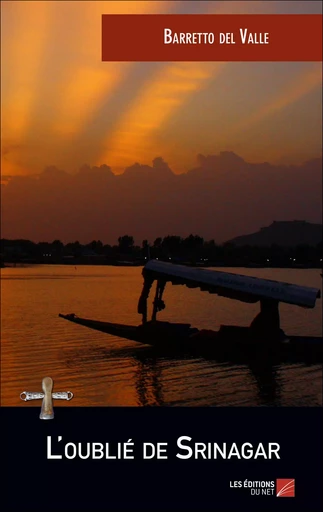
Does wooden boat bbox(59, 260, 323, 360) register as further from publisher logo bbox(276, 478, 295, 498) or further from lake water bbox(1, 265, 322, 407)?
publisher logo bbox(276, 478, 295, 498)

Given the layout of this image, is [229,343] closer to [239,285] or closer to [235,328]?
[235,328]

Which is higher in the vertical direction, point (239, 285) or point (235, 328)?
point (239, 285)

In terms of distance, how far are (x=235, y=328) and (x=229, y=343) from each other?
1207 mm

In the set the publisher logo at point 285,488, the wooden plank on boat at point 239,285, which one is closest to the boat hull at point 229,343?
the wooden plank on boat at point 239,285

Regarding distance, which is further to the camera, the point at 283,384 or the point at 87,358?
the point at 87,358

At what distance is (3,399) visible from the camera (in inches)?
911

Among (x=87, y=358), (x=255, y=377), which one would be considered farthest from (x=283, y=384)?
(x=87, y=358)

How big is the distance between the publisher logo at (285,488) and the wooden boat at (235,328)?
1365 centimetres

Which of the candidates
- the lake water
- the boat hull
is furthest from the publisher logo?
the boat hull

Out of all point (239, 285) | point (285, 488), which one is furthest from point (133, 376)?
point (285, 488)

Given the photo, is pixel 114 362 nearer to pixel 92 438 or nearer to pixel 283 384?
pixel 283 384

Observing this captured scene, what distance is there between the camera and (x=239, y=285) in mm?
24562

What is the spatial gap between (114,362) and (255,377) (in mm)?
7273

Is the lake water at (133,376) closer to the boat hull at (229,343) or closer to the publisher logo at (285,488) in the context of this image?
the boat hull at (229,343)
